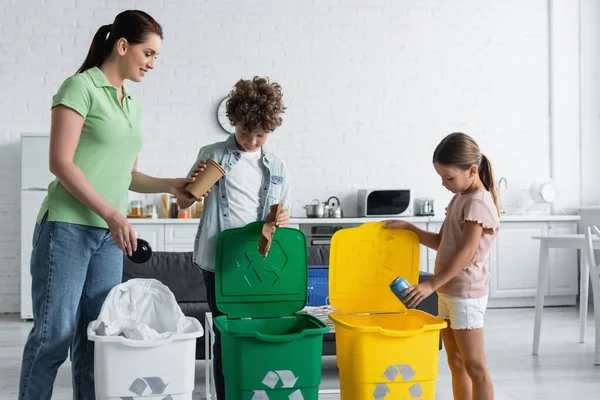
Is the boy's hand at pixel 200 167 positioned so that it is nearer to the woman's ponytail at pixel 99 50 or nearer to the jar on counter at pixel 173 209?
the woman's ponytail at pixel 99 50

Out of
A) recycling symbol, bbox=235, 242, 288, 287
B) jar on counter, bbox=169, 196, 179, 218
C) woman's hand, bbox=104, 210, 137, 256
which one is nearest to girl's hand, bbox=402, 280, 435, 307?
recycling symbol, bbox=235, 242, 288, 287

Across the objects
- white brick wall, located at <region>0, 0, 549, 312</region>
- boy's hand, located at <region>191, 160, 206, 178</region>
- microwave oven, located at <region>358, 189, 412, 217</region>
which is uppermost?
white brick wall, located at <region>0, 0, 549, 312</region>

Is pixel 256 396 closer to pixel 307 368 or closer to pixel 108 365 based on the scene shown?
pixel 307 368

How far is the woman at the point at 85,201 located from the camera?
1899 millimetres

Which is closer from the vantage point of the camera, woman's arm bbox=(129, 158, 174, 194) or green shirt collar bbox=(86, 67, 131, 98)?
green shirt collar bbox=(86, 67, 131, 98)

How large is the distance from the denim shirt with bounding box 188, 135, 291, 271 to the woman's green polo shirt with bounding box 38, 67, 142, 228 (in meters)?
0.36

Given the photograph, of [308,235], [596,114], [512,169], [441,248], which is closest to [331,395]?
[441,248]

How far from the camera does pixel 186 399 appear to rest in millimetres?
1964

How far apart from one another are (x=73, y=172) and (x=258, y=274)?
719 millimetres

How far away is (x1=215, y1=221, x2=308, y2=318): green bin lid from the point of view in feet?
7.45

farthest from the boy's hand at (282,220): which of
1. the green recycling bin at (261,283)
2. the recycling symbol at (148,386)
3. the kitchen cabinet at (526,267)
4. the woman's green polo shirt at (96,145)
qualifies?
the kitchen cabinet at (526,267)

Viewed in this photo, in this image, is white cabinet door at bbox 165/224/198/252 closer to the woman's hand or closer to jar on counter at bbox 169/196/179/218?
jar on counter at bbox 169/196/179/218

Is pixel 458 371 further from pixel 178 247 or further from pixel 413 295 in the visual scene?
pixel 178 247

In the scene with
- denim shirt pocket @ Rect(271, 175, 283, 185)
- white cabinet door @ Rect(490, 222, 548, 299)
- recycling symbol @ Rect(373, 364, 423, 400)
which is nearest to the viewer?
recycling symbol @ Rect(373, 364, 423, 400)
